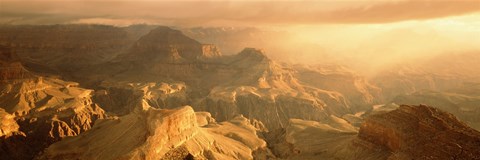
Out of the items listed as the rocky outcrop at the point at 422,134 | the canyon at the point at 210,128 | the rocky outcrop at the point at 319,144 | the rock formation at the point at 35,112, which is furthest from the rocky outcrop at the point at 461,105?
the rock formation at the point at 35,112

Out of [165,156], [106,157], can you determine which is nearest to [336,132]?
[165,156]

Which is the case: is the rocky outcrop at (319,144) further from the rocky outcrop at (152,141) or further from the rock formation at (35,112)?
the rock formation at (35,112)

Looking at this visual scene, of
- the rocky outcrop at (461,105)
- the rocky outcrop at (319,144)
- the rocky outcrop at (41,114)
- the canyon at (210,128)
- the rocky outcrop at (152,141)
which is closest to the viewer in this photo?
the canyon at (210,128)

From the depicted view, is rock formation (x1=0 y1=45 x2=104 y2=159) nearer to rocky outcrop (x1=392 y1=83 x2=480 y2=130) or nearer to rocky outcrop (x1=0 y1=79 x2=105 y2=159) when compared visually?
rocky outcrop (x1=0 y1=79 x2=105 y2=159)

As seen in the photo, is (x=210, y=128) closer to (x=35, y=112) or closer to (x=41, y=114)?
(x=41, y=114)

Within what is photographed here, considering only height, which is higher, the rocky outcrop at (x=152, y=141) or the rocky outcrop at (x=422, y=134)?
the rocky outcrop at (x=422, y=134)

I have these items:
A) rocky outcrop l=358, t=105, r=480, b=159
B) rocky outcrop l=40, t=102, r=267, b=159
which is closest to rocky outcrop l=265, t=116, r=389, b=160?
rocky outcrop l=358, t=105, r=480, b=159
